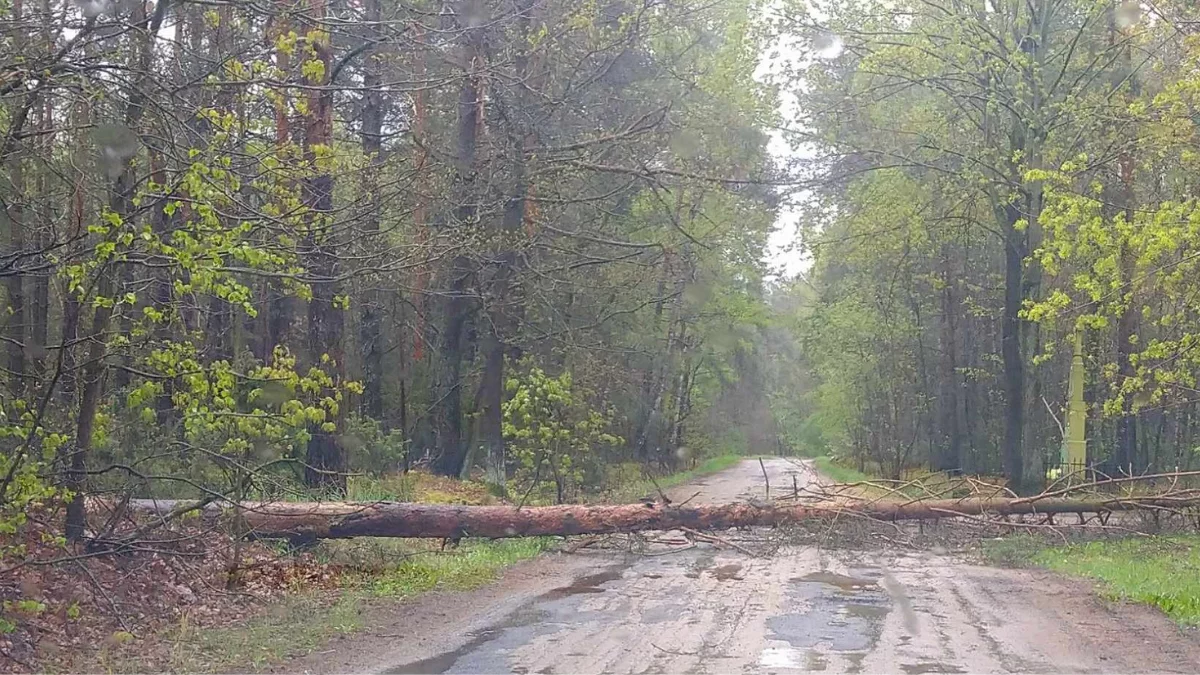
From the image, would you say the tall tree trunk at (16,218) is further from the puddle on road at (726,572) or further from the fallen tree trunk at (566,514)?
the puddle on road at (726,572)

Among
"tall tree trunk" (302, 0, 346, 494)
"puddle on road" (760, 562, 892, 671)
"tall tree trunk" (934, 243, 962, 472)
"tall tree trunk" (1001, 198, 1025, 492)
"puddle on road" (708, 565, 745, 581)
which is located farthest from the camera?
"tall tree trunk" (934, 243, 962, 472)

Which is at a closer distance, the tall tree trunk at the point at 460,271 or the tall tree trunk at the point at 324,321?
the tall tree trunk at the point at 324,321

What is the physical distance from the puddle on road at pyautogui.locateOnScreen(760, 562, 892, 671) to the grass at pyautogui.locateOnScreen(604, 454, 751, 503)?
473 centimetres

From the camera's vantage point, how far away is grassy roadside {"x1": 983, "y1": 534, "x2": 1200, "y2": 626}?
12.2 m

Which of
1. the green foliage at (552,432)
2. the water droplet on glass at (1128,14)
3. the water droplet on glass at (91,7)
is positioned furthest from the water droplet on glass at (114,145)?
the water droplet on glass at (1128,14)

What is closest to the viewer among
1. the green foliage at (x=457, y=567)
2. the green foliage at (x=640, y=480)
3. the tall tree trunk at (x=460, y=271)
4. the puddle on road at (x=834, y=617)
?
the puddle on road at (x=834, y=617)

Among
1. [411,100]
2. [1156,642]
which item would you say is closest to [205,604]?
[1156,642]

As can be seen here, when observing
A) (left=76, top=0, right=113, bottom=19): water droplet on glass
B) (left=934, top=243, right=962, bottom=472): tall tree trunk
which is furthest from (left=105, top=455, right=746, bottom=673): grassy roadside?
(left=934, top=243, right=962, bottom=472): tall tree trunk

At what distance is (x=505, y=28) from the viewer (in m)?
19.2

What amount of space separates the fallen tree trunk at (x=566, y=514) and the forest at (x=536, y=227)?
20.4 inches

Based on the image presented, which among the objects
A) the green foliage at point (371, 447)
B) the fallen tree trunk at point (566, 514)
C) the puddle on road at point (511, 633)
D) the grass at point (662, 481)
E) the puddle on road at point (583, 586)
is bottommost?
the grass at point (662, 481)

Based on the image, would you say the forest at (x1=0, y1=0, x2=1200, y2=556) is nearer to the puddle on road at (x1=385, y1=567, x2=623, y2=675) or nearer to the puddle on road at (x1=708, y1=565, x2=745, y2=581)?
the puddle on road at (x1=385, y1=567, x2=623, y2=675)

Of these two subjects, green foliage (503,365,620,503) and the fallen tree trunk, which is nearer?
the fallen tree trunk

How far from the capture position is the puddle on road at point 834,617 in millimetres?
9344
